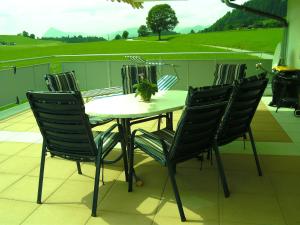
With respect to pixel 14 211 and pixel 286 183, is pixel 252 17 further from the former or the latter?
pixel 14 211

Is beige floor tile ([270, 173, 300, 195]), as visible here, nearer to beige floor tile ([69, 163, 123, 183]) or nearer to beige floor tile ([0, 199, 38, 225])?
beige floor tile ([69, 163, 123, 183])

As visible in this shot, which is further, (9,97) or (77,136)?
(9,97)

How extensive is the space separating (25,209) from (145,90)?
1.58 meters

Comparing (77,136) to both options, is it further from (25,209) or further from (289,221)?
(289,221)

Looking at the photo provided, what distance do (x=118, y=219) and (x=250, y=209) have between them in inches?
41.1

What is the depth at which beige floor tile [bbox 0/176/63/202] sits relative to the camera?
2959 millimetres

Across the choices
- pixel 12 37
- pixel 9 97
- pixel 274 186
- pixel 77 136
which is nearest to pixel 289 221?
pixel 274 186

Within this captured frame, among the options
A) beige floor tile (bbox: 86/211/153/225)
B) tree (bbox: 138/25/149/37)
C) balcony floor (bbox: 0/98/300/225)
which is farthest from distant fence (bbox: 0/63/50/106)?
tree (bbox: 138/25/149/37)

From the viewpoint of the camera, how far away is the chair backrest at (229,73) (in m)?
4.70

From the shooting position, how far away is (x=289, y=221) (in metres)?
2.46

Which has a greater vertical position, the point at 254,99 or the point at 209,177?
the point at 254,99

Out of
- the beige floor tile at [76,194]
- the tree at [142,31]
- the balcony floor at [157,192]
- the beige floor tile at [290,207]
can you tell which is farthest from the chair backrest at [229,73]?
the tree at [142,31]

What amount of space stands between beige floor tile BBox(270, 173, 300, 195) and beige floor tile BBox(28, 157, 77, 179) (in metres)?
2.02

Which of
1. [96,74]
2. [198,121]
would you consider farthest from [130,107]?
[96,74]
